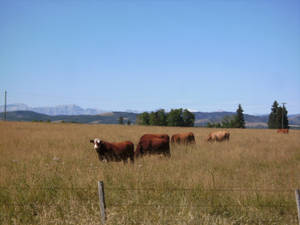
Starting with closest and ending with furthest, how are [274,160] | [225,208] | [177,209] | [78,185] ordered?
[177,209] < [225,208] < [78,185] < [274,160]

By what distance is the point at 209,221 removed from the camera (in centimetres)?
531

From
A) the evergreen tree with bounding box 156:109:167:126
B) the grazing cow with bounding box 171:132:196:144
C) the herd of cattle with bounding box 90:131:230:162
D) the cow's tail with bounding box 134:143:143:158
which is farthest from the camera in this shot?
the evergreen tree with bounding box 156:109:167:126

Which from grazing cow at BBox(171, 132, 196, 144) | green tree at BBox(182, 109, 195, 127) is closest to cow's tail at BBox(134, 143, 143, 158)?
grazing cow at BBox(171, 132, 196, 144)

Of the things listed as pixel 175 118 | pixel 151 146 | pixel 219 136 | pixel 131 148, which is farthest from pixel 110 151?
pixel 175 118

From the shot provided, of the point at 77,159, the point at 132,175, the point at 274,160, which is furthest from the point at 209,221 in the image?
the point at 274,160

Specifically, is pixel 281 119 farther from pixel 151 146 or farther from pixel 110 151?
pixel 110 151

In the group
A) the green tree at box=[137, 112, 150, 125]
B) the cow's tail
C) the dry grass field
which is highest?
the green tree at box=[137, 112, 150, 125]

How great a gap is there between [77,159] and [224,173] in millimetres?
5574

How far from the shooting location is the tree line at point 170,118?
345 feet

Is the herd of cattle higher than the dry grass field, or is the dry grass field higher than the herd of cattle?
the herd of cattle

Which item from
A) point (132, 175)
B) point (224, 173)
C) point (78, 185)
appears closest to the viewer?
point (78, 185)

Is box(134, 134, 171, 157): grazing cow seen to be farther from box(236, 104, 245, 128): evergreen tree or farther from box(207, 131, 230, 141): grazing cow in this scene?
box(236, 104, 245, 128): evergreen tree

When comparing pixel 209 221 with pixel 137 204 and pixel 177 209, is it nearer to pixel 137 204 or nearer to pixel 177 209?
pixel 177 209

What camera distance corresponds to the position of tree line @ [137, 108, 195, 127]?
105188 millimetres
